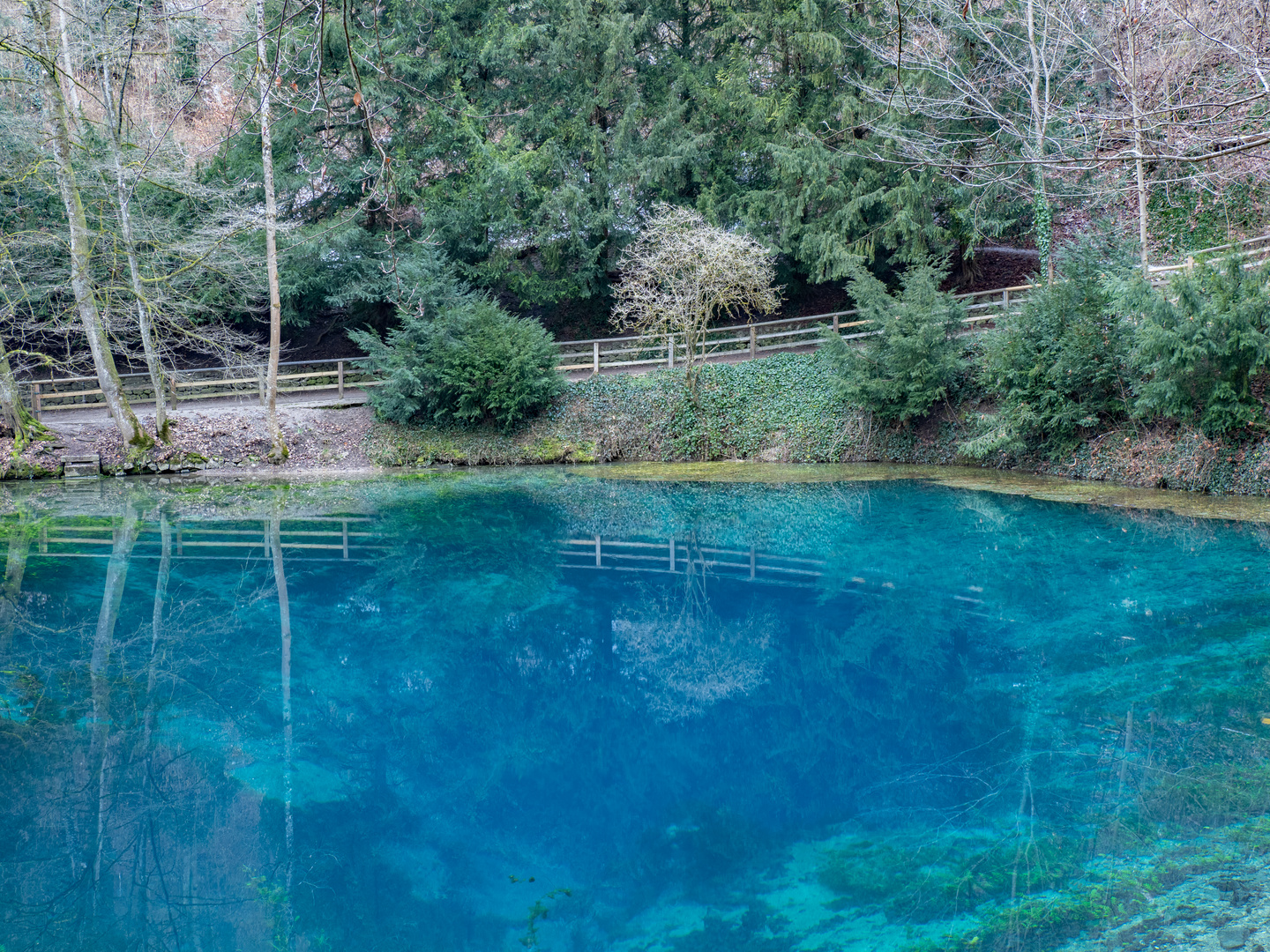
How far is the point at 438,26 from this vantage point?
2377cm

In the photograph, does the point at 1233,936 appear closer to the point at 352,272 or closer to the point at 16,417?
the point at 16,417

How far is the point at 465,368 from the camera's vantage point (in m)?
19.7

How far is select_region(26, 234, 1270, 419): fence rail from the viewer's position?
2084 cm

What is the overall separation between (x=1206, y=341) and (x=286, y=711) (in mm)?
12813

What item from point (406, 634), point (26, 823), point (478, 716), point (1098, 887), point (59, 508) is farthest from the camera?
point (59, 508)

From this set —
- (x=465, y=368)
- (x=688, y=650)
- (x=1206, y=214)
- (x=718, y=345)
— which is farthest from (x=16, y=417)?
(x=1206, y=214)

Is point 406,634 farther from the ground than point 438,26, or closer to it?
closer to it

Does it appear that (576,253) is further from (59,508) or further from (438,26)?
(59,508)

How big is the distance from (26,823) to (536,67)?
77.9 ft

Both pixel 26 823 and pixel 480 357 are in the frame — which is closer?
pixel 26 823

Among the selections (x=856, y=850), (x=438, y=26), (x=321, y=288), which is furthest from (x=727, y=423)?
(x=856, y=850)

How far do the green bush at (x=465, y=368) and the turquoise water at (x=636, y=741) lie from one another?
343 inches

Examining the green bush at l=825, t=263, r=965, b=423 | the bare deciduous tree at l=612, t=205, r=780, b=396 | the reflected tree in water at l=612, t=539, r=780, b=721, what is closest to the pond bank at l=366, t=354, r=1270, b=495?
the green bush at l=825, t=263, r=965, b=423

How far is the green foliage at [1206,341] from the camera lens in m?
12.4
